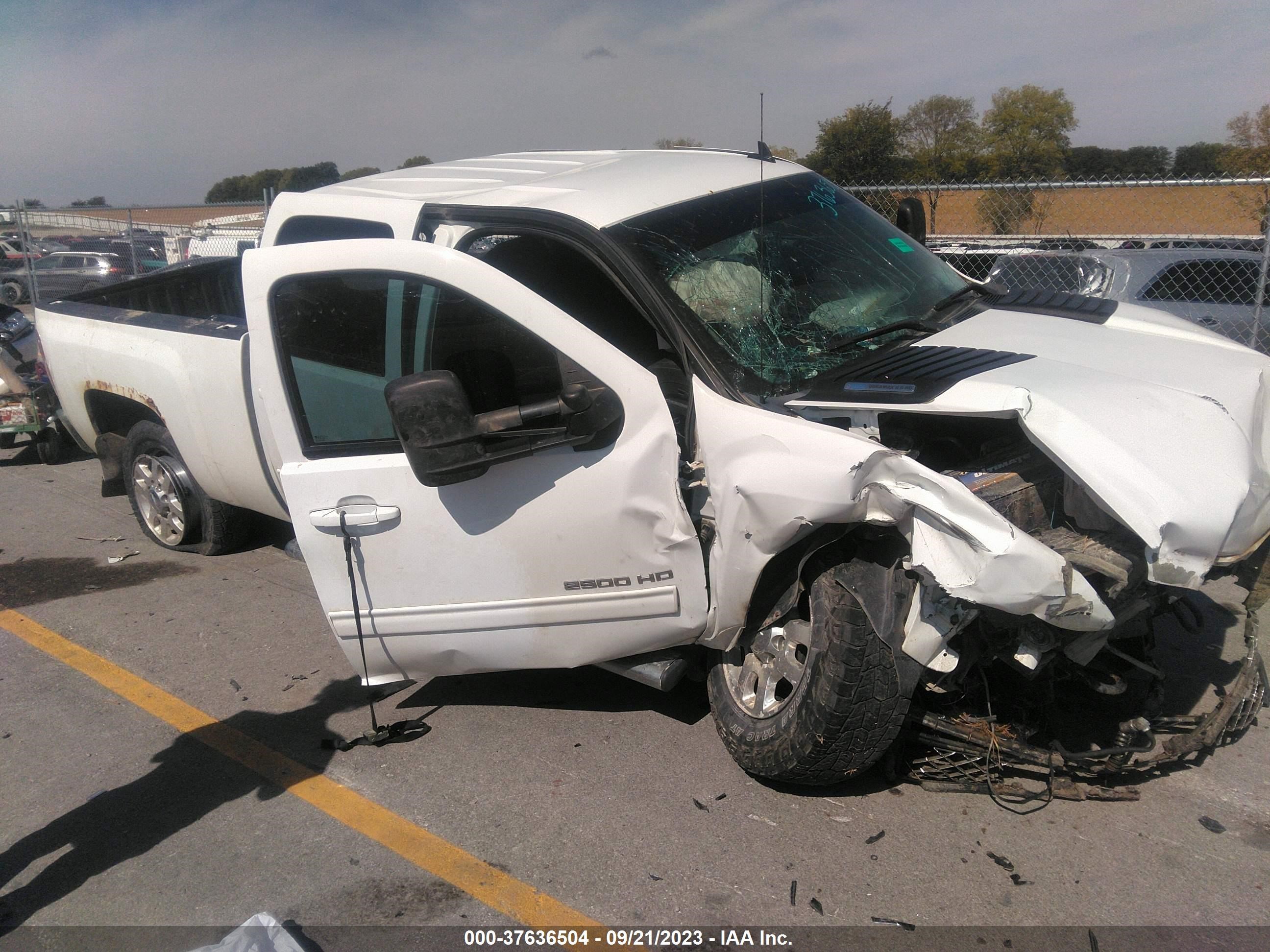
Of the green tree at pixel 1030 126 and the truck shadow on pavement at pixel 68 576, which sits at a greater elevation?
the green tree at pixel 1030 126

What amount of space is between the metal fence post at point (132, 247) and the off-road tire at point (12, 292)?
305 inches

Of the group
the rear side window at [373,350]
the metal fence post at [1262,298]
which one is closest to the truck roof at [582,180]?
the rear side window at [373,350]

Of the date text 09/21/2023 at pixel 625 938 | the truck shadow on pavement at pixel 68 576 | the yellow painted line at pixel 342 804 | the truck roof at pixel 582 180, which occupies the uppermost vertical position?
the truck roof at pixel 582 180

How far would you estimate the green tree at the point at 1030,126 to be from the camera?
29.9 m

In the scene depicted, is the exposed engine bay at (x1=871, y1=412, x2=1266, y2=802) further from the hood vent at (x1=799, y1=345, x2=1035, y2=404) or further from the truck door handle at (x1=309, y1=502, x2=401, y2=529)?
the truck door handle at (x1=309, y1=502, x2=401, y2=529)

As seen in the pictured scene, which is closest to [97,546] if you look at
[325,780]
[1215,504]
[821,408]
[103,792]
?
[103,792]

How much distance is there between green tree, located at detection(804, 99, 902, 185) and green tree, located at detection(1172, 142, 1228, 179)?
15398 mm

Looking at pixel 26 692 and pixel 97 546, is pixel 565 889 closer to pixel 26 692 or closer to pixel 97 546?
pixel 26 692

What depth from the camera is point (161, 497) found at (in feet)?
19.8

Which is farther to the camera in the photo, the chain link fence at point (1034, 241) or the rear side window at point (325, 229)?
the chain link fence at point (1034, 241)

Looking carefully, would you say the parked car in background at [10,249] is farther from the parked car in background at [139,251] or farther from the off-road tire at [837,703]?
the off-road tire at [837,703]

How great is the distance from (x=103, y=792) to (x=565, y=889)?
1.88m

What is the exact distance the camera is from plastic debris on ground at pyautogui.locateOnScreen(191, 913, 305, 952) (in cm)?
258

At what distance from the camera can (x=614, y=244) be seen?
11.3ft
